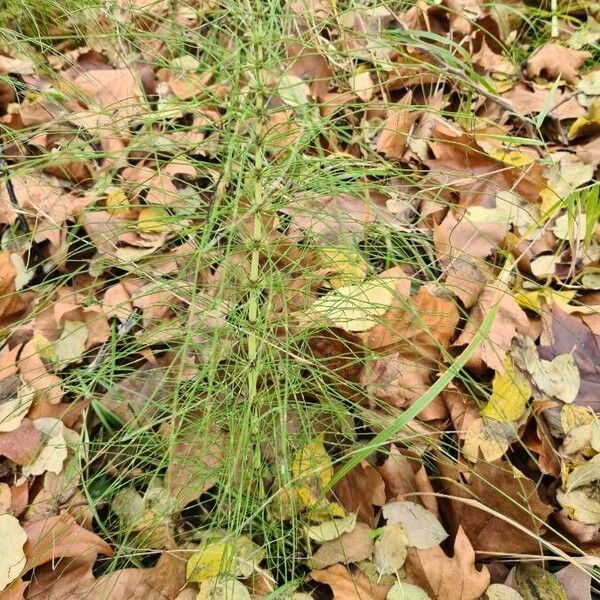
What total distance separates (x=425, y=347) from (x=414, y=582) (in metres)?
0.43

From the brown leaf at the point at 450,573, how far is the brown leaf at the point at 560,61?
127cm

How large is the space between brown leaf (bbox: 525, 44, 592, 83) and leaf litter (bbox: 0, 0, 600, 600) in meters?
0.23

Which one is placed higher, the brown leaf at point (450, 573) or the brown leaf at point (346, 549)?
the brown leaf at point (450, 573)

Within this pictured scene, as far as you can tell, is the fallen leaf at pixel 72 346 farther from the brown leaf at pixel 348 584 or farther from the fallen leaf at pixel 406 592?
the fallen leaf at pixel 406 592

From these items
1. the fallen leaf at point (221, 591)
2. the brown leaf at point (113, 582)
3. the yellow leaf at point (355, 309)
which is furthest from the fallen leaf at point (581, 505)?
the brown leaf at point (113, 582)

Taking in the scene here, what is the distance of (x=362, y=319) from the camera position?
117 centimetres

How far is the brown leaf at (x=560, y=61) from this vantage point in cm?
172

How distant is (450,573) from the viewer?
40.9 inches

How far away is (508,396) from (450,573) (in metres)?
0.34

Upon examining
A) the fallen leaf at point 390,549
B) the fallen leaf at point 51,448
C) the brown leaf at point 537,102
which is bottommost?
the fallen leaf at point 390,549

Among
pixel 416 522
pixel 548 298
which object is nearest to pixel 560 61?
pixel 548 298

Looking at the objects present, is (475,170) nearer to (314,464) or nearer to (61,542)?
(314,464)

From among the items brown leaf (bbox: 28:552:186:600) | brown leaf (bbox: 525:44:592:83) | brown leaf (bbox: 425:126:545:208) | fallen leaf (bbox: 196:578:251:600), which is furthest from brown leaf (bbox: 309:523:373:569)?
brown leaf (bbox: 525:44:592:83)

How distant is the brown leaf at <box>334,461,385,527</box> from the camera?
3.71 feet
